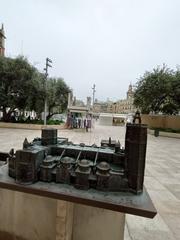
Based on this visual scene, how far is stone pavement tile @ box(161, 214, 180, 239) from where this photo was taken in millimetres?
2378

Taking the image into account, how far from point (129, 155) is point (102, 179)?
0.89 ft

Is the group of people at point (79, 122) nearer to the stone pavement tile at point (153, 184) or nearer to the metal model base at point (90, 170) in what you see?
the stone pavement tile at point (153, 184)

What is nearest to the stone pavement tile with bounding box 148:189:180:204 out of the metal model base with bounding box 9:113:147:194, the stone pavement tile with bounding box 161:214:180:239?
the stone pavement tile with bounding box 161:214:180:239

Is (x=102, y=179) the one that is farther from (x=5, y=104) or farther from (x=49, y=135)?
(x=5, y=104)

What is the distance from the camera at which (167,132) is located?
15.3 metres

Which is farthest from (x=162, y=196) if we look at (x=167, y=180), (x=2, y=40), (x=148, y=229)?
(x=2, y=40)

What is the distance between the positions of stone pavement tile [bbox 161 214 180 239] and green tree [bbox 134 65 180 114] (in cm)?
1367

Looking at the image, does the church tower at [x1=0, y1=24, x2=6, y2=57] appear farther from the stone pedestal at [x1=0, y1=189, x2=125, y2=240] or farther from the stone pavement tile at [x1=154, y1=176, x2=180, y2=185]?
the stone pedestal at [x1=0, y1=189, x2=125, y2=240]

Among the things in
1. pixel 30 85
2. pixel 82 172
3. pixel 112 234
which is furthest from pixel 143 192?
pixel 30 85

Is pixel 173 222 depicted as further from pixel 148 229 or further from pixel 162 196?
pixel 162 196

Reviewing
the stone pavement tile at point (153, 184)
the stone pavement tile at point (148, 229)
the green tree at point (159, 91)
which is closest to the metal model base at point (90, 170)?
the stone pavement tile at point (148, 229)

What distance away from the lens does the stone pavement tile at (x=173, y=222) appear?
7.80 ft

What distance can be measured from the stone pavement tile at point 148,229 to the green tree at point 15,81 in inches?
498

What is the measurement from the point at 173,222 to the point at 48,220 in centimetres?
189
